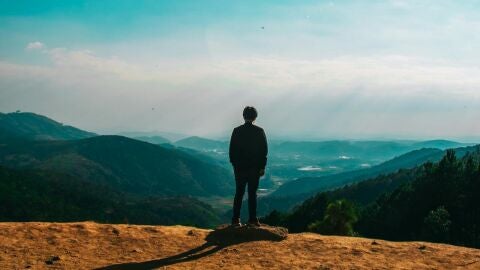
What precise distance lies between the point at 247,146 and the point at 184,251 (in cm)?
461

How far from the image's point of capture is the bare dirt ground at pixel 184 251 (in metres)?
12.6

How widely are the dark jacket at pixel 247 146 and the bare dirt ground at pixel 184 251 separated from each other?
308 cm

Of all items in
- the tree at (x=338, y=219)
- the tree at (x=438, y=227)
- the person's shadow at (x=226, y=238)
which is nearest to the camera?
the person's shadow at (x=226, y=238)

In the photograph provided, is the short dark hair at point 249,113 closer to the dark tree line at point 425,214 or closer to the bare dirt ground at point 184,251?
the bare dirt ground at point 184,251

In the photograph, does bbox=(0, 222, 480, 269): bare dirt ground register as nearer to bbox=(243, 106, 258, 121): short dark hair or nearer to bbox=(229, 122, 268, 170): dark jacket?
bbox=(229, 122, 268, 170): dark jacket

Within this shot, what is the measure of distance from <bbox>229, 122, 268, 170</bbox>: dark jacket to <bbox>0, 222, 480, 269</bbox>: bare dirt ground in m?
3.08

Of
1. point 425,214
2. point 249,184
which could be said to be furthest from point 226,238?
point 425,214

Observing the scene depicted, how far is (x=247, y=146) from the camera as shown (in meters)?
16.4

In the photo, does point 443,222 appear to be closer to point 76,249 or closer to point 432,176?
point 432,176

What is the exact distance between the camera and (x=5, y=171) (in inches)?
7490

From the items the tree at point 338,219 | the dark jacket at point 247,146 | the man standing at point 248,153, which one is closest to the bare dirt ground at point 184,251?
the man standing at point 248,153

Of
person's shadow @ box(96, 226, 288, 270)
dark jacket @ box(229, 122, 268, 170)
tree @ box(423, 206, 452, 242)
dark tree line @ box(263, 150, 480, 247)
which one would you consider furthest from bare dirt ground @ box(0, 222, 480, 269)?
tree @ box(423, 206, 452, 242)

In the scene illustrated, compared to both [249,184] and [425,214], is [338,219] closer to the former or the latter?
[425,214]

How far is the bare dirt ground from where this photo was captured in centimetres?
1263
